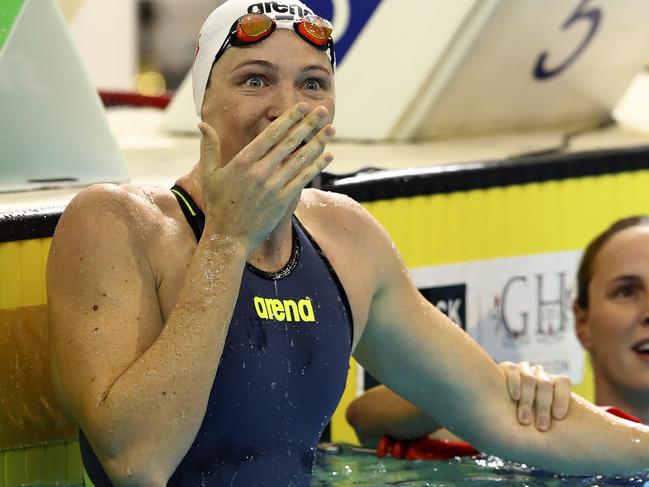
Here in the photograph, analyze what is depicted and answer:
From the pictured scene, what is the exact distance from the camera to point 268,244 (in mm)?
2285

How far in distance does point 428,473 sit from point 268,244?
32.4 inches

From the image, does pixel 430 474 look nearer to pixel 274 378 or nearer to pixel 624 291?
pixel 624 291

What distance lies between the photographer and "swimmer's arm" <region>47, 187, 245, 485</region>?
1959mm

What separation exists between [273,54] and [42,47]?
1017 millimetres

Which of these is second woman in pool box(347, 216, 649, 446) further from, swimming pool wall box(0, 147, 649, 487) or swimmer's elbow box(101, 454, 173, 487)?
swimmer's elbow box(101, 454, 173, 487)

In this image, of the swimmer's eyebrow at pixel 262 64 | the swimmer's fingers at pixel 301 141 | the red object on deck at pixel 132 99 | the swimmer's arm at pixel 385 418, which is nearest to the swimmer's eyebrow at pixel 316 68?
the swimmer's eyebrow at pixel 262 64

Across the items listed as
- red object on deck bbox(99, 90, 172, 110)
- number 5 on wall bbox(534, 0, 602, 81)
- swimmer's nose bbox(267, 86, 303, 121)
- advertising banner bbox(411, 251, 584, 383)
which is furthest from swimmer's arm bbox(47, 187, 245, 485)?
red object on deck bbox(99, 90, 172, 110)

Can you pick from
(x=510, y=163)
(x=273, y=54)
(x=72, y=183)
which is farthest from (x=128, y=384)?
(x=510, y=163)

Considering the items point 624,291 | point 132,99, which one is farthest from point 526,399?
point 132,99

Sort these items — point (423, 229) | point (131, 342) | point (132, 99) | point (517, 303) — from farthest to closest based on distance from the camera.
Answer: point (132, 99)
point (517, 303)
point (423, 229)
point (131, 342)

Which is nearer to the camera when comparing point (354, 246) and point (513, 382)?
point (354, 246)

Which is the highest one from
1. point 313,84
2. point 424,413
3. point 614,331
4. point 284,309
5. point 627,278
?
point 313,84

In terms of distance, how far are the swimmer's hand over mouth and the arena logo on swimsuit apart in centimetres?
26

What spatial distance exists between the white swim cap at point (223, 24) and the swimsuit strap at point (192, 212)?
0.13m
